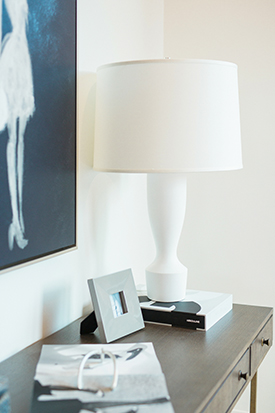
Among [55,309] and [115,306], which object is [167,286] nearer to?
[115,306]

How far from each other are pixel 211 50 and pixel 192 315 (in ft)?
3.89

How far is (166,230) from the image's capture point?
137cm

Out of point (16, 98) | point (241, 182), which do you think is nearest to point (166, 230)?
point (16, 98)

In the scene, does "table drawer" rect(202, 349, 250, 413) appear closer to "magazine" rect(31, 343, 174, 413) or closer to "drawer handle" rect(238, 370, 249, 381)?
"drawer handle" rect(238, 370, 249, 381)

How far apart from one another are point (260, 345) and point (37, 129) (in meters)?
0.87

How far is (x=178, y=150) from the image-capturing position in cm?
118

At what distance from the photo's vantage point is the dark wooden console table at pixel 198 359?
2.91 ft

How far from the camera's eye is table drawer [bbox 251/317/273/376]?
127 centimetres

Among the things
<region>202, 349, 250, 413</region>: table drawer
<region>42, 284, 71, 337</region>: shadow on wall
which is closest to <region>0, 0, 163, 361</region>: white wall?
<region>42, 284, 71, 337</region>: shadow on wall

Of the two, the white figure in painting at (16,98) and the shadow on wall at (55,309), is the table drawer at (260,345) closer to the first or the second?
the shadow on wall at (55,309)

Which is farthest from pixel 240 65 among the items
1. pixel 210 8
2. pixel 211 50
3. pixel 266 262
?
pixel 266 262

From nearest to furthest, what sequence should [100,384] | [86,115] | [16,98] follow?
[100,384]
[16,98]
[86,115]

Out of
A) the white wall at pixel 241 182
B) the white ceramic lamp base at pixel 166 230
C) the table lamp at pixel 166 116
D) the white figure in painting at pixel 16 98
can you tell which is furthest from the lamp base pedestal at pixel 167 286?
the white wall at pixel 241 182

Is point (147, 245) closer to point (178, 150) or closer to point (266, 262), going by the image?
point (266, 262)
